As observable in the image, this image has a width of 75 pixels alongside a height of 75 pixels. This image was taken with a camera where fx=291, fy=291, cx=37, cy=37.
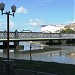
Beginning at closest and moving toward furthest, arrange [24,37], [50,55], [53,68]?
[53,68], [50,55], [24,37]

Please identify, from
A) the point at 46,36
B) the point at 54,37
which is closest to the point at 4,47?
the point at 46,36

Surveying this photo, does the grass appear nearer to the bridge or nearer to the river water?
the river water

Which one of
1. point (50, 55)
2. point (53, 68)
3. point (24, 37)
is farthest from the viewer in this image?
point (24, 37)

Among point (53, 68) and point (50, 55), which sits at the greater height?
point (53, 68)

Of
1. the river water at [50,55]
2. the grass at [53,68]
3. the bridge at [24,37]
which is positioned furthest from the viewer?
the bridge at [24,37]

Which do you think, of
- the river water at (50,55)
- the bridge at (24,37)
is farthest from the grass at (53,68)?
the bridge at (24,37)

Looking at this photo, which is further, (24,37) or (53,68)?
(24,37)

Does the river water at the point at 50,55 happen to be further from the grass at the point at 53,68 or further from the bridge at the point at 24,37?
the grass at the point at 53,68

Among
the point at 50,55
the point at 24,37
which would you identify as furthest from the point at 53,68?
the point at 24,37

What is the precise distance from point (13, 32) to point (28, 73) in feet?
216

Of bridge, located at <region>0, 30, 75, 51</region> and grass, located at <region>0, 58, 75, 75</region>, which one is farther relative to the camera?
bridge, located at <region>0, 30, 75, 51</region>

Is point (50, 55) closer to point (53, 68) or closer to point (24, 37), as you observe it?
point (53, 68)

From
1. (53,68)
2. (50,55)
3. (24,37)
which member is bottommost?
(50,55)

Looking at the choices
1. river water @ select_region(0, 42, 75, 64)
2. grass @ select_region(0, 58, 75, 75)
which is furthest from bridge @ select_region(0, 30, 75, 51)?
grass @ select_region(0, 58, 75, 75)
